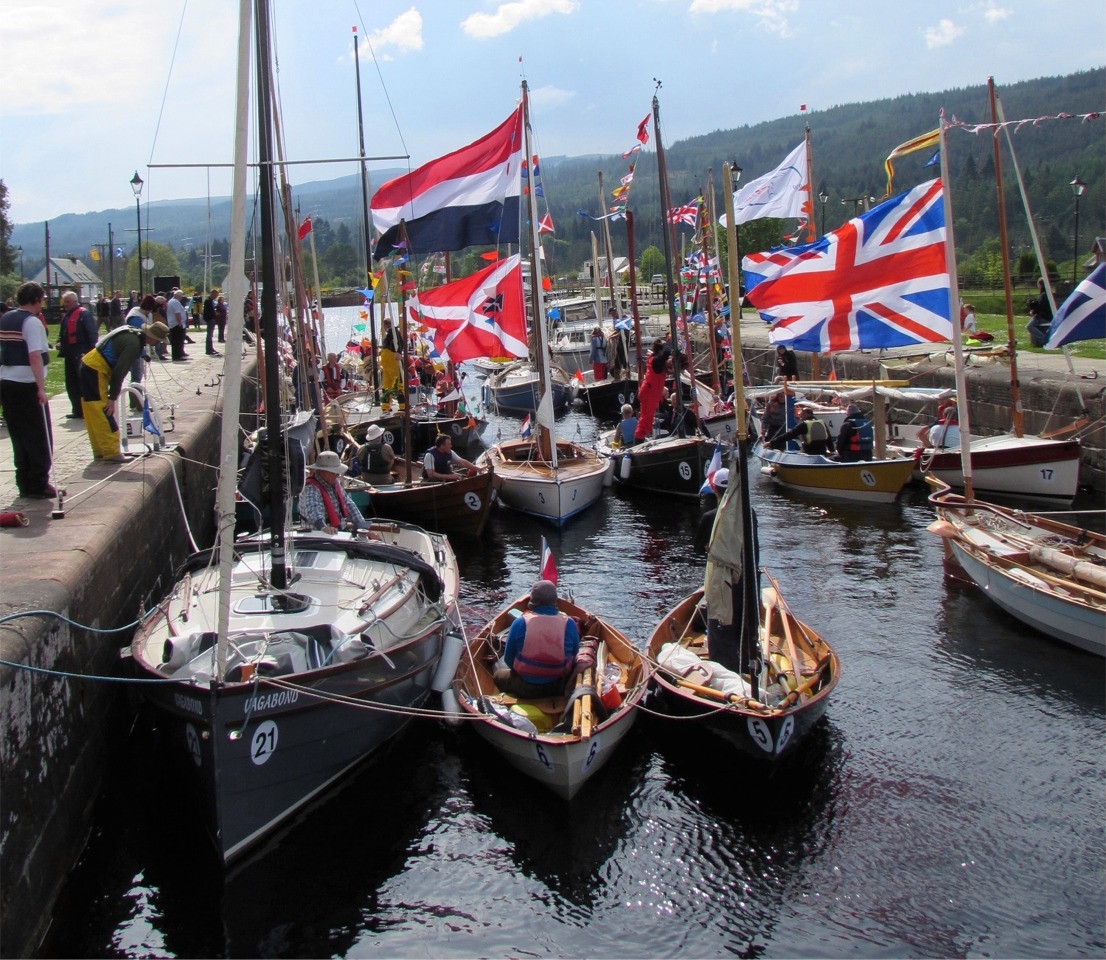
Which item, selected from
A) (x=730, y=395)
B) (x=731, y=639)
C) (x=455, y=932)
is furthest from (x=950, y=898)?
(x=730, y=395)

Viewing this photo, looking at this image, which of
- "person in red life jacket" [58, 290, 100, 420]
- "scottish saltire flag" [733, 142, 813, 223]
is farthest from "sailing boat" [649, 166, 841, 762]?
"scottish saltire flag" [733, 142, 813, 223]

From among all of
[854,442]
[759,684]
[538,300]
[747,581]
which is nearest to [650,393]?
[854,442]

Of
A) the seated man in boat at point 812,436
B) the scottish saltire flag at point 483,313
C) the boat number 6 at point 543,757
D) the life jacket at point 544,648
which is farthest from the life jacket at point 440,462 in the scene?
the boat number 6 at point 543,757

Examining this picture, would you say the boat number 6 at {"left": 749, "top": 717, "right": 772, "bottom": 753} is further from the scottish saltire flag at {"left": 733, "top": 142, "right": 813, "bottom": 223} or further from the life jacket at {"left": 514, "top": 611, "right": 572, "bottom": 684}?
the scottish saltire flag at {"left": 733, "top": 142, "right": 813, "bottom": 223}

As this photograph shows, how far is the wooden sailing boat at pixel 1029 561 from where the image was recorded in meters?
11.5

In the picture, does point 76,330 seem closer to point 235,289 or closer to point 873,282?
point 235,289

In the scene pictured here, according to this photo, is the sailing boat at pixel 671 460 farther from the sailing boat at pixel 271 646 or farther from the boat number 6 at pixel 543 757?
the boat number 6 at pixel 543 757

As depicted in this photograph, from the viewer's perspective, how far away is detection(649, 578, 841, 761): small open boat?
861cm

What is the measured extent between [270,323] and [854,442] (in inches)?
557

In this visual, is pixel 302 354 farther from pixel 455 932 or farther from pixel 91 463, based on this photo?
pixel 455 932

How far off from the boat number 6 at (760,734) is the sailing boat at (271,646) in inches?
117

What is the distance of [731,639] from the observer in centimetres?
983

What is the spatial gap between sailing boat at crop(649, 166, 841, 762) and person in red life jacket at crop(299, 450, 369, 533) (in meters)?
A: 4.43

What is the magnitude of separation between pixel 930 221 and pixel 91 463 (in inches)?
440
